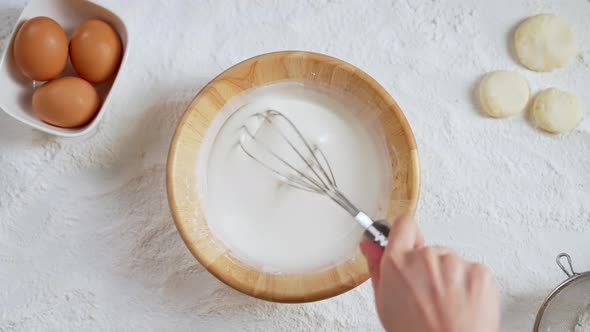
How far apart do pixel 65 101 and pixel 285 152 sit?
337 millimetres

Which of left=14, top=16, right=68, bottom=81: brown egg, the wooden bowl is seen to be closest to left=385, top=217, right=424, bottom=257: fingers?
the wooden bowl

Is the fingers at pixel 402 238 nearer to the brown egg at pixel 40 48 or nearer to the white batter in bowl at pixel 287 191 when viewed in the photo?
the white batter in bowl at pixel 287 191

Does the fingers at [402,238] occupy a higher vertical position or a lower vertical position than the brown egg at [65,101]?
higher

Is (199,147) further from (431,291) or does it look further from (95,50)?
(431,291)

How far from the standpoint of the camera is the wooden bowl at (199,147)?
31.3 inches

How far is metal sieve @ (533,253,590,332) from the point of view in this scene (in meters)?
0.91

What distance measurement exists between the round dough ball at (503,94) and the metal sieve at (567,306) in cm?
25

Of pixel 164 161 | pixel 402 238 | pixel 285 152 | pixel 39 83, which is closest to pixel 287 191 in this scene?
pixel 285 152

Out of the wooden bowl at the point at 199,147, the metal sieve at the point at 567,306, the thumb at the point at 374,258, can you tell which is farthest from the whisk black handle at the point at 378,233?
the metal sieve at the point at 567,306

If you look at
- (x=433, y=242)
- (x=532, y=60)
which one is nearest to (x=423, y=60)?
(x=532, y=60)

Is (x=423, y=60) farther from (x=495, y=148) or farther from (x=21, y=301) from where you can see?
(x=21, y=301)

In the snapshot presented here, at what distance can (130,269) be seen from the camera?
3.06 feet

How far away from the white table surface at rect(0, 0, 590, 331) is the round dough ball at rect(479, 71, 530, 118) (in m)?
0.02

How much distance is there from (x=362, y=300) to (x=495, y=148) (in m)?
0.34
